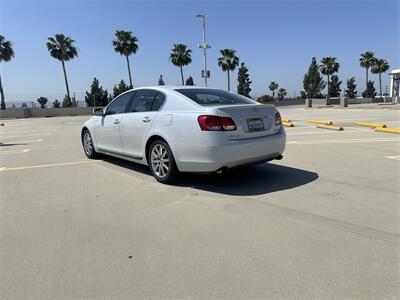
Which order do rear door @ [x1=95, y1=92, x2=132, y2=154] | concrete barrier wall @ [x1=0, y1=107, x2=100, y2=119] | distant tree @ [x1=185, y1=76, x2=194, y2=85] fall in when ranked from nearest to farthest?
rear door @ [x1=95, y1=92, x2=132, y2=154], concrete barrier wall @ [x1=0, y1=107, x2=100, y2=119], distant tree @ [x1=185, y1=76, x2=194, y2=85]

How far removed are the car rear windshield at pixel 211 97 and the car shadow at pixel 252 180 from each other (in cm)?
120

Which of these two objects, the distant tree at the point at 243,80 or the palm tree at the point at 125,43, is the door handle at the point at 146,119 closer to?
the palm tree at the point at 125,43

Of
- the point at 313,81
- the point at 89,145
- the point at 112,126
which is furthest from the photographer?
the point at 313,81

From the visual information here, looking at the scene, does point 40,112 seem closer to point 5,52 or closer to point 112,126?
point 5,52

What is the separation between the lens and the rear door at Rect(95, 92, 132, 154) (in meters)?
6.78

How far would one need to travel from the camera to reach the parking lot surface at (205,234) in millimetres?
2801

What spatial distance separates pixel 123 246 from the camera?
139 inches

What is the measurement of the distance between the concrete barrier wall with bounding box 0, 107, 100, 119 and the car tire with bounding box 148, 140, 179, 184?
39506 mm

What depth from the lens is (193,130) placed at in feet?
16.7

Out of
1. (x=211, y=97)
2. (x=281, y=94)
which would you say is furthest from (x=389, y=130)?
(x=281, y=94)

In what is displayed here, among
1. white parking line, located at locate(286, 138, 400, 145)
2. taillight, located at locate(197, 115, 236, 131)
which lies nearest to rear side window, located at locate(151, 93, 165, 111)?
taillight, located at locate(197, 115, 236, 131)

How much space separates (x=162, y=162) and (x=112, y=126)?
178cm

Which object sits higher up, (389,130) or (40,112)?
(40,112)

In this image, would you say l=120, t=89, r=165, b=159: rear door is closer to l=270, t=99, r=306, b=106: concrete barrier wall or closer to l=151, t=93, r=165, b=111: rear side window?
l=151, t=93, r=165, b=111: rear side window
